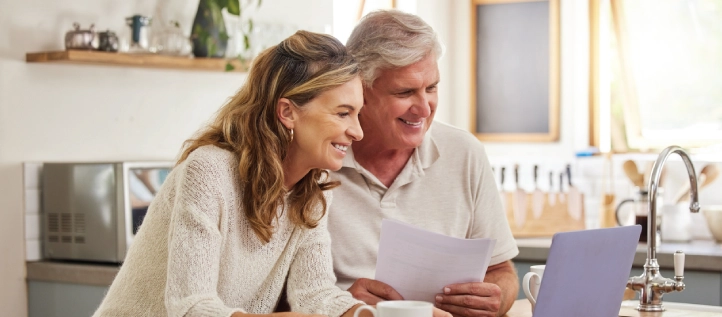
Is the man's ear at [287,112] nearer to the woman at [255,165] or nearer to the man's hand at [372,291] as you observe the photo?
the woman at [255,165]

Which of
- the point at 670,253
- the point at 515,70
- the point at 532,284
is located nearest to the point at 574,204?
the point at 670,253

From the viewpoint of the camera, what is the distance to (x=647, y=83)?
518 centimetres

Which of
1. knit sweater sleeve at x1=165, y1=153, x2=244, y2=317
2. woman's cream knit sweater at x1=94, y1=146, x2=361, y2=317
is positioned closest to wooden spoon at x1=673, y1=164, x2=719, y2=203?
woman's cream knit sweater at x1=94, y1=146, x2=361, y2=317

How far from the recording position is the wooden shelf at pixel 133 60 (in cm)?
326

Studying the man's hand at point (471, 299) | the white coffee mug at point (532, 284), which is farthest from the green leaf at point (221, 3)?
the white coffee mug at point (532, 284)

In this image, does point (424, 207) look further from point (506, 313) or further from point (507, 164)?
point (507, 164)

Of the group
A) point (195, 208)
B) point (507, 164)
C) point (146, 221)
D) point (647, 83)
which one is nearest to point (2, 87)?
point (146, 221)

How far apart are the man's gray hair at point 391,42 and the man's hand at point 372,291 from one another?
0.51 meters

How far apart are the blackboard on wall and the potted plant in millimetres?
2141

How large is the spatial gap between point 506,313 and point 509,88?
3424 millimetres

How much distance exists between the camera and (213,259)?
5.25ft

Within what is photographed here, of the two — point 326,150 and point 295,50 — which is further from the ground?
point 295,50

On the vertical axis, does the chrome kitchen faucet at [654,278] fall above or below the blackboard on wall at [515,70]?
below

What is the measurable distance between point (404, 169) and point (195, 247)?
2.70 feet
